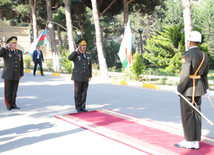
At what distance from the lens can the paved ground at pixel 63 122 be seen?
4.62 m

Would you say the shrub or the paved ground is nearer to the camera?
the paved ground

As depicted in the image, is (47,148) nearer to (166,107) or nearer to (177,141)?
(177,141)

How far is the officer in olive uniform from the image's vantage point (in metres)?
4.35

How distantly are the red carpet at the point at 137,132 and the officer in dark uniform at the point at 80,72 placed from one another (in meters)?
0.41

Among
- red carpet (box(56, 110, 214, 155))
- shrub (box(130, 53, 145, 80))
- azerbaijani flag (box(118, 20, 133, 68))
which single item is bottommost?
red carpet (box(56, 110, 214, 155))

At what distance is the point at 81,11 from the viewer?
102 ft

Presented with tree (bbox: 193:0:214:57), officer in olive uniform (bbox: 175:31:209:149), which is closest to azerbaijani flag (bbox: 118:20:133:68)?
officer in olive uniform (bbox: 175:31:209:149)

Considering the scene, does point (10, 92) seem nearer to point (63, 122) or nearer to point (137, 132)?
point (63, 122)

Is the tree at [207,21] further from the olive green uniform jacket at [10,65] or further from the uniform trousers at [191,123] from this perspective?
the uniform trousers at [191,123]

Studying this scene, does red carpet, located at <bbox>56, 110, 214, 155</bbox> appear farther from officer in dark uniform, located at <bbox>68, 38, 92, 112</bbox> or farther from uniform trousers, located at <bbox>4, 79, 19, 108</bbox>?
uniform trousers, located at <bbox>4, 79, 19, 108</bbox>

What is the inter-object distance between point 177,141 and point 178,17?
107 feet

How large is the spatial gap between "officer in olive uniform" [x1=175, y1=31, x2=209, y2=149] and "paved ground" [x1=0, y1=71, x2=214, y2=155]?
91 centimetres

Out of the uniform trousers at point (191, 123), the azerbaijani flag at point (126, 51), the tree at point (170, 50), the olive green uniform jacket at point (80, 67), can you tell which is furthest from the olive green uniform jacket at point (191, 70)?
the tree at point (170, 50)

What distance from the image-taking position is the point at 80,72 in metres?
7.31
